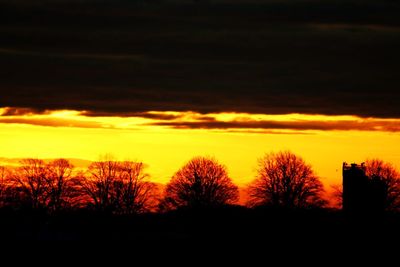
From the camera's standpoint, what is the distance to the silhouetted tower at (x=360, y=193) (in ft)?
503

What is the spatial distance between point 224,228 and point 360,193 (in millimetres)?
16643

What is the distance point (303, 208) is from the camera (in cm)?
18838

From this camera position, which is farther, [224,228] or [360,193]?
[360,193]

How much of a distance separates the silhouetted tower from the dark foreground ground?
1.46 meters

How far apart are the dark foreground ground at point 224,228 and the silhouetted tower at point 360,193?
4.80 ft

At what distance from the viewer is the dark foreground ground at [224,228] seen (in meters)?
137

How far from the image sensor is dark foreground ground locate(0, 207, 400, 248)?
449 ft

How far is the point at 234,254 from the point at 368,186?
32.3m

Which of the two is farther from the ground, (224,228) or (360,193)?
(360,193)

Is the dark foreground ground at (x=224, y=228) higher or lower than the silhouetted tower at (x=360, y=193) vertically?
lower

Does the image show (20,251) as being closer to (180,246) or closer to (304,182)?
(180,246)

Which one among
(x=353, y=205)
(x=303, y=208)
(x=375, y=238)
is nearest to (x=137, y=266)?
(x=375, y=238)

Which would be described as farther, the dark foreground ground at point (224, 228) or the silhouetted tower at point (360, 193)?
the silhouetted tower at point (360, 193)

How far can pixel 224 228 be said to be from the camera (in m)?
151
